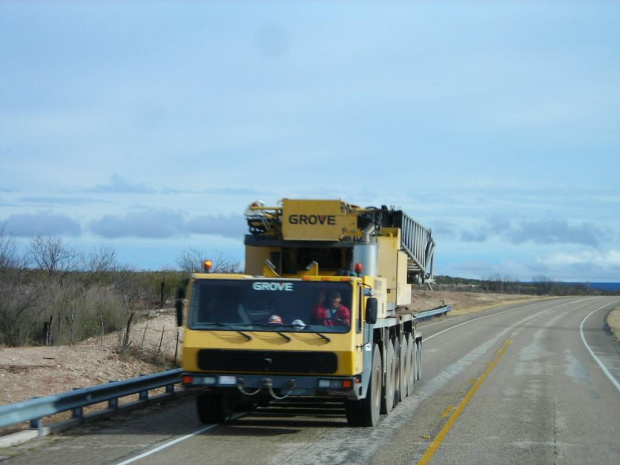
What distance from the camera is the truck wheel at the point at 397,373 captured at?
1508 centimetres

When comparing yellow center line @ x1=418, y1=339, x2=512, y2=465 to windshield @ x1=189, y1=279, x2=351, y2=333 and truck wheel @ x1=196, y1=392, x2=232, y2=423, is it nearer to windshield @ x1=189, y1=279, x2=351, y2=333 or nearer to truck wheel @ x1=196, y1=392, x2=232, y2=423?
windshield @ x1=189, y1=279, x2=351, y2=333

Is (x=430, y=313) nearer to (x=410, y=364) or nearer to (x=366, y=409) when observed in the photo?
(x=410, y=364)

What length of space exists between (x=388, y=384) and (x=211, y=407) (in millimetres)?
3234

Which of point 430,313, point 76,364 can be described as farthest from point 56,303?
point 430,313

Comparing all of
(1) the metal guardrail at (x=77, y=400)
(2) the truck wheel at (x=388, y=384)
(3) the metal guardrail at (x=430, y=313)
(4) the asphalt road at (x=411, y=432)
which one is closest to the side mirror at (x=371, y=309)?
(4) the asphalt road at (x=411, y=432)

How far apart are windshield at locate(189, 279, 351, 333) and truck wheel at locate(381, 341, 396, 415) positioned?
272cm

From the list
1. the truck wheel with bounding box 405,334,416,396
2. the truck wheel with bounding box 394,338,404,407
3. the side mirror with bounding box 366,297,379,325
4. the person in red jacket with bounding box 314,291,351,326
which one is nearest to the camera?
the person in red jacket with bounding box 314,291,351,326

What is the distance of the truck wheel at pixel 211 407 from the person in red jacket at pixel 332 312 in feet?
6.77

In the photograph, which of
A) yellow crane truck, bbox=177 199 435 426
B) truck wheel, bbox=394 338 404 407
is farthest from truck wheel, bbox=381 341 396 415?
truck wheel, bbox=394 338 404 407

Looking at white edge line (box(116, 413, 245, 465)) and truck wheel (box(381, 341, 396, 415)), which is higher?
truck wheel (box(381, 341, 396, 415))

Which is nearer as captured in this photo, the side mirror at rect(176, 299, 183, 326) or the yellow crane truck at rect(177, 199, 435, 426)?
the yellow crane truck at rect(177, 199, 435, 426)

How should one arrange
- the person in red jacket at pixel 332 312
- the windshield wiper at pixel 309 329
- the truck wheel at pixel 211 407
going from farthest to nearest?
the truck wheel at pixel 211 407 → the person in red jacket at pixel 332 312 → the windshield wiper at pixel 309 329

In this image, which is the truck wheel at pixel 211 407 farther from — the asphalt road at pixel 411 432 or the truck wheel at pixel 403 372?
the truck wheel at pixel 403 372

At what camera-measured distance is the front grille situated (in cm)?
1112
